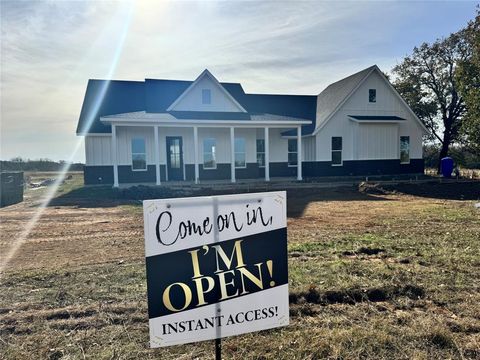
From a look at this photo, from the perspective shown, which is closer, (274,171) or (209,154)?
(209,154)

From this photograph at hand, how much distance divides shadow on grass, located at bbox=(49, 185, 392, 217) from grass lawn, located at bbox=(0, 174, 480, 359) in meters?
5.24

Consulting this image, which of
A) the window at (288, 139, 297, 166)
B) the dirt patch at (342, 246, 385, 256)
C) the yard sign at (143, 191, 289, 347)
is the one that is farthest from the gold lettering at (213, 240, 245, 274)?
the window at (288, 139, 297, 166)

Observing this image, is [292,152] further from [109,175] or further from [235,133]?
[109,175]

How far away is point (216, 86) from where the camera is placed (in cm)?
2080

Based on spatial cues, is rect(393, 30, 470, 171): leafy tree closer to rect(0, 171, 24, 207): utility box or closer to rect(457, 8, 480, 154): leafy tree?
rect(457, 8, 480, 154): leafy tree

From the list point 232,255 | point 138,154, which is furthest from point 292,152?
point 232,255

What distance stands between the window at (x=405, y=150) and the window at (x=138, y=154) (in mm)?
16743

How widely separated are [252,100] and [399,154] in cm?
1061

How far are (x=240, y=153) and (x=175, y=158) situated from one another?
385 centimetres

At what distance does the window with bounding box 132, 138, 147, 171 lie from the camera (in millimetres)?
20000

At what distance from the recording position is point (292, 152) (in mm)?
23641

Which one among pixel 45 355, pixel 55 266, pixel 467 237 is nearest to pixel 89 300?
pixel 45 355

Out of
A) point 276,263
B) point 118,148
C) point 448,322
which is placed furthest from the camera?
point 118,148

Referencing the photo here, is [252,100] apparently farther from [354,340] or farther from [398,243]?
[354,340]
